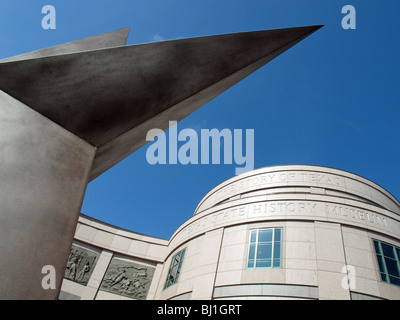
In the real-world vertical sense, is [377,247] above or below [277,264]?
above

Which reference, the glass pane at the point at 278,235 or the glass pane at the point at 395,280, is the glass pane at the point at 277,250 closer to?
the glass pane at the point at 278,235

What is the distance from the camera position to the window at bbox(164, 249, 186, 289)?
17266 millimetres

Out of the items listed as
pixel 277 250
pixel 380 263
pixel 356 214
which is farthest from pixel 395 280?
pixel 277 250

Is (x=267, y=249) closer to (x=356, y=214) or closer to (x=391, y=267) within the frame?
(x=356, y=214)

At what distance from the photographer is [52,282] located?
150 cm

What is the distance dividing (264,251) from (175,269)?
6654 millimetres

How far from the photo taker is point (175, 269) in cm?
1788

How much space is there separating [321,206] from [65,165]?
15806 millimetres

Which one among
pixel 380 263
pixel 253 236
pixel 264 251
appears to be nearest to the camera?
pixel 380 263

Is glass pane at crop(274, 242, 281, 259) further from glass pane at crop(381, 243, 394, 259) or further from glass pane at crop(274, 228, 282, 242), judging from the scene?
glass pane at crop(381, 243, 394, 259)

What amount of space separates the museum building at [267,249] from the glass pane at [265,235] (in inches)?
2.2

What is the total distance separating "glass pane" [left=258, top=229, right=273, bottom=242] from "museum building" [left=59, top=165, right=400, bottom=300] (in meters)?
0.06

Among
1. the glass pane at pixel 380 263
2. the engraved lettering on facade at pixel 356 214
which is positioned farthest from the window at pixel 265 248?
the glass pane at pixel 380 263

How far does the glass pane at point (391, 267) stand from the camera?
13250 millimetres
